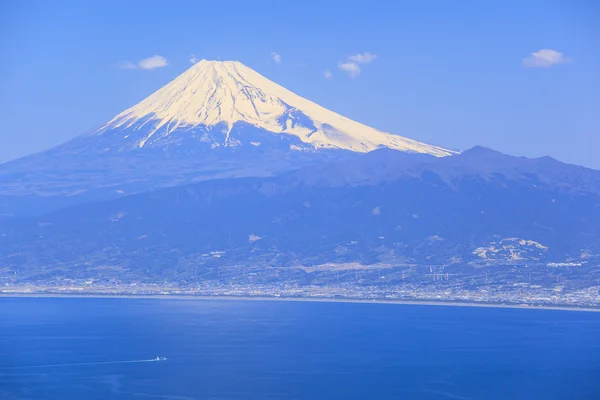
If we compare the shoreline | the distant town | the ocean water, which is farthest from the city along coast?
the ocean water

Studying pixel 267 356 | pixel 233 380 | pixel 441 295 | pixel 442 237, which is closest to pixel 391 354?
pixel 267 356

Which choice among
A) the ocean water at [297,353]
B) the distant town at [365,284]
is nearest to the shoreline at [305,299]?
the distant town at [365,284]

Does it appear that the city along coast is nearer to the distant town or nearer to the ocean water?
the distant town

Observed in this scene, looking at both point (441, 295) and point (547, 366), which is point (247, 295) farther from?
point (547, 366)

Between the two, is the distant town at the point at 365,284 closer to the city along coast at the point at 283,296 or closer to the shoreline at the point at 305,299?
the city along coast at the point at 283,296

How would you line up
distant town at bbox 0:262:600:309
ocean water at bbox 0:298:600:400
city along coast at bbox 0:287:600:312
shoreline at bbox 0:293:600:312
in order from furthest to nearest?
distant town at bbox 0:262:600:309 → city along coast at bbox 0:287:600:312 → shoreline at bbox 0:293:600:312 → ocean water at bbox 0:298:600:400

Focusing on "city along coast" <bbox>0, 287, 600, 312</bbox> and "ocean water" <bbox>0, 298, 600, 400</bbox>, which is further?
"city along coast" <bbox>0, 287, 600, 312</bbox>

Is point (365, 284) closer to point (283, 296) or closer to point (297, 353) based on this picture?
point (283, 296)

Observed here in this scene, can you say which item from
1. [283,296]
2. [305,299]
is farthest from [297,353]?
[283,296]
